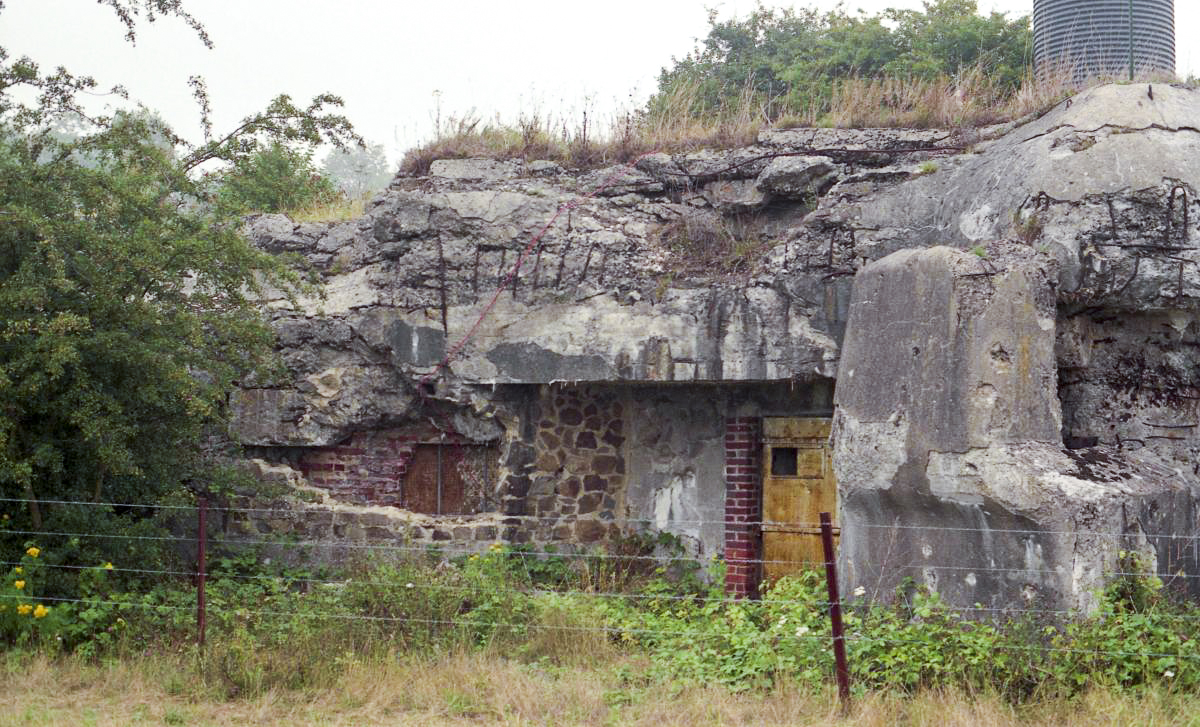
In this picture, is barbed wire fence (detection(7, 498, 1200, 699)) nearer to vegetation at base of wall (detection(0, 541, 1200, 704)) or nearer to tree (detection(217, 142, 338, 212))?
vegetation at base of wall (detection(0, 541, 1200, 704))

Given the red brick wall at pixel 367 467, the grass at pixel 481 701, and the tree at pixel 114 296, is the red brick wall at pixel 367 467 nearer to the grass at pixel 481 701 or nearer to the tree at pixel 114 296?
the tree at pixel 114 296

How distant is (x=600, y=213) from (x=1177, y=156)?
4.35 m

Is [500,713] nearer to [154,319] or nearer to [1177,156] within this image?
[154,319]

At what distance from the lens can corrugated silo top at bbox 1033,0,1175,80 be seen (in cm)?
1315

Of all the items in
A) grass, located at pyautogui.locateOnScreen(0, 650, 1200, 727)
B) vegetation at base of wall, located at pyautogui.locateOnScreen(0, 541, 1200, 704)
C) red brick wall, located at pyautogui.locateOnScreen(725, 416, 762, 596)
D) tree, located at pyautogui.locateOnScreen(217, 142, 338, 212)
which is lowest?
grass, located at pyautogui.locateOnScreen(0, 650, 1200, 727)

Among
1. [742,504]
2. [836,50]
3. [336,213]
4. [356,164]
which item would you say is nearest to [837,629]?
[742,504]

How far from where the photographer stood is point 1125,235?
286 inches

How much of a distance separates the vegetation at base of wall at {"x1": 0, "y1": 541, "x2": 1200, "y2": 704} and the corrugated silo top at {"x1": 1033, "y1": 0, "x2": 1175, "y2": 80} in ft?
25.7

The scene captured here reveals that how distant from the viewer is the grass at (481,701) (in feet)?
18.0

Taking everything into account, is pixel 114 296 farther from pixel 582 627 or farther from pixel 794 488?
pixel 794 488

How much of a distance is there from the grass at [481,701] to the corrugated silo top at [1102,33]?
29.3ft

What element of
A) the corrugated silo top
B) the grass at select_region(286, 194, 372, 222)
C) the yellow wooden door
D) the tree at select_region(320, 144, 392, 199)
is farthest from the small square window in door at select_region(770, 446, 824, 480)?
the tree at select_region(320, 144, 392, 199)

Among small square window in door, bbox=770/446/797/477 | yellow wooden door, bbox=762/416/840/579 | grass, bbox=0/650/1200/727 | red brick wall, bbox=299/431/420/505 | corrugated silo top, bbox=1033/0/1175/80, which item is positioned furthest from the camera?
corrugated silo top, bbox=1033/0/1175/80

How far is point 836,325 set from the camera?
336 inches
